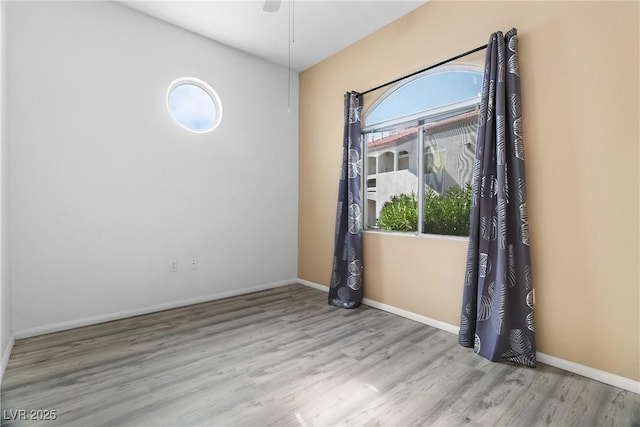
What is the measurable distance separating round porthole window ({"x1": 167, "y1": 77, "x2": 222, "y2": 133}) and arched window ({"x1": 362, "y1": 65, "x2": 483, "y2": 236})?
178cm

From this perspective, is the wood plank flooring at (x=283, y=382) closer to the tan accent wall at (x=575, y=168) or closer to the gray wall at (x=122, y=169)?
the tan accent wall at (x=575, y=168)

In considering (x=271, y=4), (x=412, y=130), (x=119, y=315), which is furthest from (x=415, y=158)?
(x=119, y=315)

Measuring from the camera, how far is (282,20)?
9.73ft

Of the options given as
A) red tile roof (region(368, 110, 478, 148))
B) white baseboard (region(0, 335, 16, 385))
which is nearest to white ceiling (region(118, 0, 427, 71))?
red tile roof (region(368, 110, 478, 148))

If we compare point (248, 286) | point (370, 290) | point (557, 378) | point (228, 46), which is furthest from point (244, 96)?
point (557, 378)

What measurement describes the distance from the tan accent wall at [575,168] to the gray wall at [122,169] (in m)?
2.25

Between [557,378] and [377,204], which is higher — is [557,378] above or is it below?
below

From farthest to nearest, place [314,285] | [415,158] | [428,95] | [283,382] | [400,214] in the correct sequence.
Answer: [314,285]
[400,214]
[415,158]
[428,95]
[283,382]

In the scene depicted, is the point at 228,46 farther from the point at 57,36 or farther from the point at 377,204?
the point at 377,204

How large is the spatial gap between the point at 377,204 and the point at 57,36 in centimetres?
331

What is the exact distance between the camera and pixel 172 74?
10.2ft

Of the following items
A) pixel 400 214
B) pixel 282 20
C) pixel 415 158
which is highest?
pixel 282 20

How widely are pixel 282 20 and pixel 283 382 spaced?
3.20 meters

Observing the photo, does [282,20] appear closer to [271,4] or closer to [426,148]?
[271,4]
